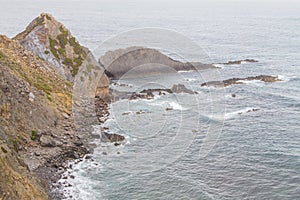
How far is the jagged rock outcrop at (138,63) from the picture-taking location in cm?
8112

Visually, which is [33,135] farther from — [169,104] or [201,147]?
[169,104]

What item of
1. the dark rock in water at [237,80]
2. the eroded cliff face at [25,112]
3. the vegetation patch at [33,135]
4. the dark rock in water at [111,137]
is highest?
the dark rock in water at [237,80]

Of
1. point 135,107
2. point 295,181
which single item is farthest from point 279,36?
point 295,181

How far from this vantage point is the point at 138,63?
84938 mm

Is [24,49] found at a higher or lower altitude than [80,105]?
higher

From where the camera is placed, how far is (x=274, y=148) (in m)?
42.7

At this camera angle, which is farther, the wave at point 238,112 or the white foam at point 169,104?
the white foam at point 169,104

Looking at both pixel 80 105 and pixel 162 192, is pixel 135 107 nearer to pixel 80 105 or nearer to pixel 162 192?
pixel 80 105

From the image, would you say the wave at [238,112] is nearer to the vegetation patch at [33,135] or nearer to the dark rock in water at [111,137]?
the dark rock in water at [111,137]

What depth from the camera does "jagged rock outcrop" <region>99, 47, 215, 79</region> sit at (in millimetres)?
81125

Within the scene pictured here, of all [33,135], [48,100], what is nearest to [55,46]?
[48,100]

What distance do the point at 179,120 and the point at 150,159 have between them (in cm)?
1309

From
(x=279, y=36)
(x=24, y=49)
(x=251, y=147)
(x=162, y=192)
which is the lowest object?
(x=162, y=192)

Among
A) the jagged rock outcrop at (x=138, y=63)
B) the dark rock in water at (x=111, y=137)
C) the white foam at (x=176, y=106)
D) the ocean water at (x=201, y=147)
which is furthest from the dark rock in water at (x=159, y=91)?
the dark rock in water at (x=111, y=137)
